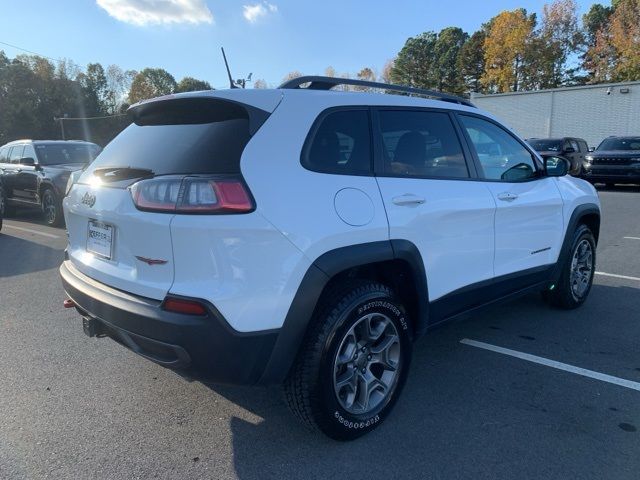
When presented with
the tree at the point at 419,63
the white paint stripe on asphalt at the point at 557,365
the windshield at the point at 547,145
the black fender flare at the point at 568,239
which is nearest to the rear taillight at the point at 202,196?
the white paint stripe on asphalt at the point at 557,365

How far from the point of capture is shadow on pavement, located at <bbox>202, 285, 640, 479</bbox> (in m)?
2.50

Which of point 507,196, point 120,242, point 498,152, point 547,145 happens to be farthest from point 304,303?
point 547,145

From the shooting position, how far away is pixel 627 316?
15.4 feet

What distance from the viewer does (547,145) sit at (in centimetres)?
1864

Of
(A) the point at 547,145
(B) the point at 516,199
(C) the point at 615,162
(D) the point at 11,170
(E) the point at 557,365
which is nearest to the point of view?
(E) the point at 557,365

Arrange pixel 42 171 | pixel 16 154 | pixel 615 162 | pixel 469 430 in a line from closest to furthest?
1. pixel 469 430
2. pixel 42 171
3. pixel 16 154
4. pixel 615 162

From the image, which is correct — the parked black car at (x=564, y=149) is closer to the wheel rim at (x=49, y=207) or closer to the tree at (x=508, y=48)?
the wheel rim at (x=49, y=207)

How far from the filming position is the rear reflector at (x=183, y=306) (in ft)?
7.35

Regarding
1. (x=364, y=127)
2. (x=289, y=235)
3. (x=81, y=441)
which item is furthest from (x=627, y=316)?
(x=81, y=441)

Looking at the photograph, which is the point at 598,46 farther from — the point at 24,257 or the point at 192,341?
the point at 192,341

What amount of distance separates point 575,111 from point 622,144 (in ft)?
48.7

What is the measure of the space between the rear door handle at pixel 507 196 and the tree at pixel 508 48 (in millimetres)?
50778

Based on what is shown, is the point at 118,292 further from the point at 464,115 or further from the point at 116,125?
the point at 116,125

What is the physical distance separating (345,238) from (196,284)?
752mm
